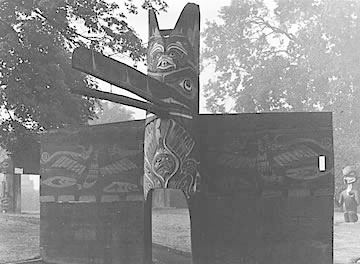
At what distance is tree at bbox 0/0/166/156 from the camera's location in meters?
9.70

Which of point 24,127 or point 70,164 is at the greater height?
point 24,127

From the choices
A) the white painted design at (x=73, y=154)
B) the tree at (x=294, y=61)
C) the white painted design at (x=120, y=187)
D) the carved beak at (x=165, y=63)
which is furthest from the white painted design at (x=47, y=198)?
the tree at (x=294, y=61)

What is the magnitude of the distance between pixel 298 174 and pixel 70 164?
9.44ft

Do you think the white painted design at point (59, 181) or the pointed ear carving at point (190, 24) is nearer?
the pointed ear carving at point (190, 24)

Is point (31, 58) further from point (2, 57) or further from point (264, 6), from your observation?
point (264, 6)

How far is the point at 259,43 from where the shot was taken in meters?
20.3

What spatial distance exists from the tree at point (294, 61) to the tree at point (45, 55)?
7.48 m

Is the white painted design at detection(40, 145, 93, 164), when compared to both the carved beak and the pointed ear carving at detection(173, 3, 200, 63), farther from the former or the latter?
the pointed ear carving at detection(173, 3, 200, 63)

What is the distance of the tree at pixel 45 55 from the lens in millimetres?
9703

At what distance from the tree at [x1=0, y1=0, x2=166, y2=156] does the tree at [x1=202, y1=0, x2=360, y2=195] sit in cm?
748

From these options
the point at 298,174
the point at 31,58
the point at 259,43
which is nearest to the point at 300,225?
the point at 298,174

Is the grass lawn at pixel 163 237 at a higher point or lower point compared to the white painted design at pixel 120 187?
lower

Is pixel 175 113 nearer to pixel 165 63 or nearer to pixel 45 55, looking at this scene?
pixel 165 63

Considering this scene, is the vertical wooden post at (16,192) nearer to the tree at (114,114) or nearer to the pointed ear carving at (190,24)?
the tree at (114,114)
